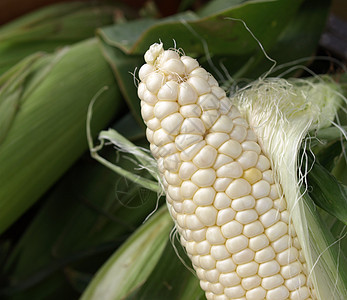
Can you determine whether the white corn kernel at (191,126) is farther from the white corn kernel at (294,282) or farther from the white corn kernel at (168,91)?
the white corn kernel at (294,282)

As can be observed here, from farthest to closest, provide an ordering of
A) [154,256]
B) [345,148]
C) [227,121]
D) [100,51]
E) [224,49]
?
[100,51] → [224,49] → [154,256] → [345,148] → [227,121]

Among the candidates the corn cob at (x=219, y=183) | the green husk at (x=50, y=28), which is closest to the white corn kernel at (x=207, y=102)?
the corn cob at (x=219, y=183)

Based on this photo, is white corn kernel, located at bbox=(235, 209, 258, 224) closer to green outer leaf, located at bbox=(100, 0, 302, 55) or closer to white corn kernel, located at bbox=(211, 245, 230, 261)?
white corn kernel, located at bbox=(211, 245, 230, 261)

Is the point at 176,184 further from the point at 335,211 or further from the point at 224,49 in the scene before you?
the point at 224,49

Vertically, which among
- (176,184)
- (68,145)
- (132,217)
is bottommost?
(132,217)

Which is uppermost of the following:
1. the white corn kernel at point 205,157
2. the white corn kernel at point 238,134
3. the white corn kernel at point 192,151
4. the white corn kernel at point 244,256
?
the white corn kernel at point 192,151

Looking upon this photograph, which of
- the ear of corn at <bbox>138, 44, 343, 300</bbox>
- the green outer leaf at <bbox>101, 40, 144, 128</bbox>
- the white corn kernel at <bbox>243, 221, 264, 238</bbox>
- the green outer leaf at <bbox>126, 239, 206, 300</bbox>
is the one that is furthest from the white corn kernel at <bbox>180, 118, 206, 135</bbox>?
Answer: the green outer leaf at <bbox>101, 40, 144, 128</bbox>

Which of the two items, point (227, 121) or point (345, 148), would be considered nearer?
point (227, 121)

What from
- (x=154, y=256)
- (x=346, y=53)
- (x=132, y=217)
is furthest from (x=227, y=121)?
(x=346, y=53)
